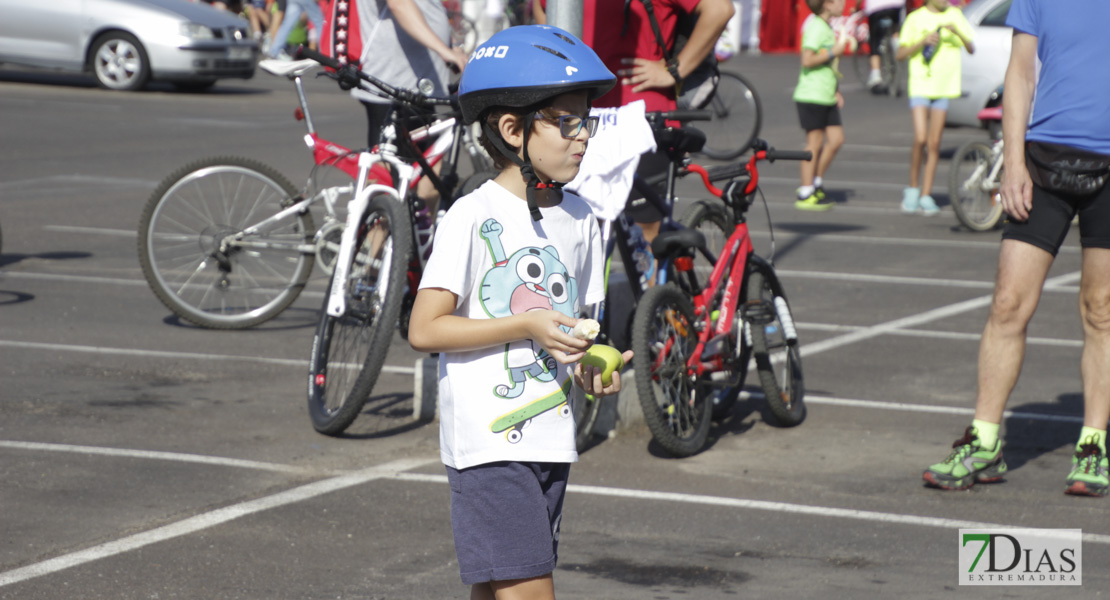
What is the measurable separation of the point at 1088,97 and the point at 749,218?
803 centimetres

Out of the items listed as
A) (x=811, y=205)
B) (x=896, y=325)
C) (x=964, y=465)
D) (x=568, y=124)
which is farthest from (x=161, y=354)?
(x=811, y=205)

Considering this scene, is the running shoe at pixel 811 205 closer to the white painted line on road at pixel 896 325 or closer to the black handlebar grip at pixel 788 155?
the white painted line on road at pixel 896 325

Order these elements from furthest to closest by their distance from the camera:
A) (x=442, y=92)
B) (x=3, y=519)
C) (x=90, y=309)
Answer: (x=90, y=309), (x=442, y=92), (x=3, y=519)

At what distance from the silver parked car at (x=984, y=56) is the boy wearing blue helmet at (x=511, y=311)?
16.0 meters

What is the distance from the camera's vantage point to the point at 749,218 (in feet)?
43.9

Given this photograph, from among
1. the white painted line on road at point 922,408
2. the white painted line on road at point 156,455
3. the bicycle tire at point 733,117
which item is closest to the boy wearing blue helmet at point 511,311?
the white painted line on road at point 156,455

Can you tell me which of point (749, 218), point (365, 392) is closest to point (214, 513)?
point (365, 392)

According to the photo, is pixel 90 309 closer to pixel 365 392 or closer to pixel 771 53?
pixel 365 392

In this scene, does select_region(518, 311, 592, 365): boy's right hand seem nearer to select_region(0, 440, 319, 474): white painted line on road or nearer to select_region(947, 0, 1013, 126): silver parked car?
select_region(0, 440, 319, 474): white painted line on road

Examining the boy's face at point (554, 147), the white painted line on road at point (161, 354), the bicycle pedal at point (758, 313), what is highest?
the boy's face at point (554, 147)

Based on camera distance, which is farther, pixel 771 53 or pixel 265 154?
pixel 771 53

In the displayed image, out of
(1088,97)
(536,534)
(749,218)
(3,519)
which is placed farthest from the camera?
(749,218)

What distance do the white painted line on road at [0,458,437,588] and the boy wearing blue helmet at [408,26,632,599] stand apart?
71.2 inches

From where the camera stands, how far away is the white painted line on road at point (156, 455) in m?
5.55
